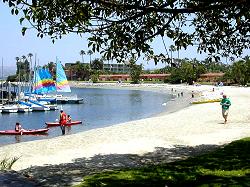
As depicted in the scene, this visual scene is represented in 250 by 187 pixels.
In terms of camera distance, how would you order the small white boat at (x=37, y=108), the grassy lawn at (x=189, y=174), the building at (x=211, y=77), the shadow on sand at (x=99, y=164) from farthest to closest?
the building at (x=211, y=77)
the small white boat at (x=37, y=108)
the shadow on sand at (x=99, y=164)
the grassy lawn at (x=189, y=174)

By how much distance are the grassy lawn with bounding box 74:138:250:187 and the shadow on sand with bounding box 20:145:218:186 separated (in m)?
0.76

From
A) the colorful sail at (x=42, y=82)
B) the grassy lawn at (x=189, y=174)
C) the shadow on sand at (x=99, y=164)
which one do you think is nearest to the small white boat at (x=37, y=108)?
the colorful sail at (x=42, y=82)

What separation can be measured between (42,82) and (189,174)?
67344 mm

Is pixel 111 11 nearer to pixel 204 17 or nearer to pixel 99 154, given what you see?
pixel 204 17

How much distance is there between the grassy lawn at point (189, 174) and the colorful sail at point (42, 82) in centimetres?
6438

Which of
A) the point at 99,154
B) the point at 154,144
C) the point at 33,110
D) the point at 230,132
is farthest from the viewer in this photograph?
the point at 33,110

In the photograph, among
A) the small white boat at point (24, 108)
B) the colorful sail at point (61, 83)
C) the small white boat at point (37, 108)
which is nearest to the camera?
the small white boat at point (24, 108)

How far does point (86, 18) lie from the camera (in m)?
9.08

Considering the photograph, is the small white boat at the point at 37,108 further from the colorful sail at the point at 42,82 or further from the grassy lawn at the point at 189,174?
the grassy lawn at the point at 189,174

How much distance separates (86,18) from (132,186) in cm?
381

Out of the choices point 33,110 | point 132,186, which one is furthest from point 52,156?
point 33,110

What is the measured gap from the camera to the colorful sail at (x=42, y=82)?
75.6 m

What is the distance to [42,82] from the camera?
76.2 m

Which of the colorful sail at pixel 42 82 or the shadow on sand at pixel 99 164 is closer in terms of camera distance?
the shadow on sand at pixel 99 164
